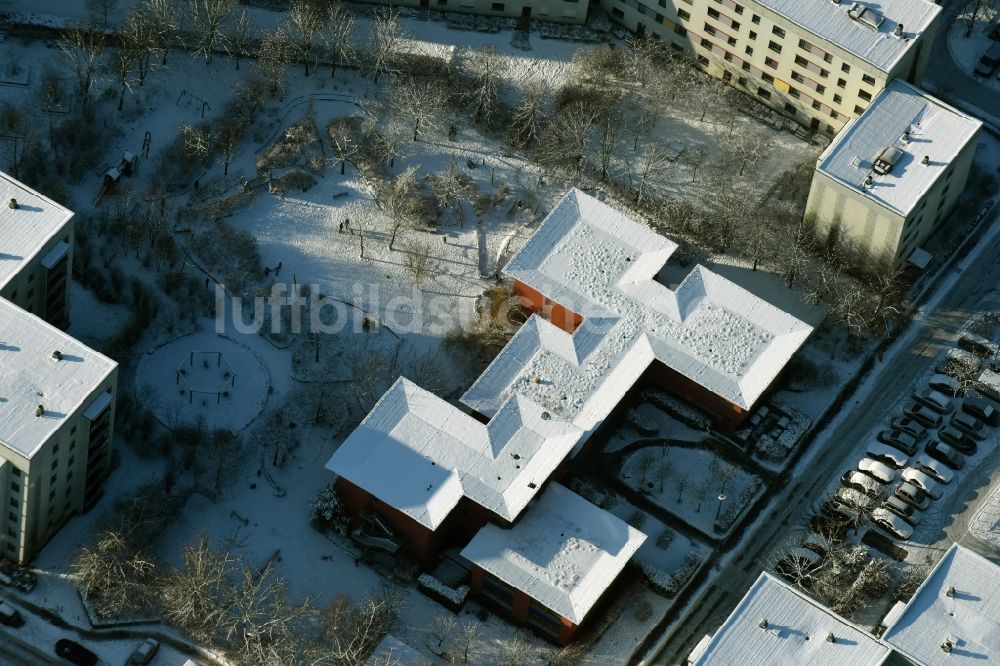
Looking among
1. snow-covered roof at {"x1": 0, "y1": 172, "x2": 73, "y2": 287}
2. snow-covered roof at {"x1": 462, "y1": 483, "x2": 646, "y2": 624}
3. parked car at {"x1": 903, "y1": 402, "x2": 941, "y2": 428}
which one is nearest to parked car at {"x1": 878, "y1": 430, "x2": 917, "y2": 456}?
parked car at {"x1": 903, "y1": 402, "x2": 941, "y2": 428}

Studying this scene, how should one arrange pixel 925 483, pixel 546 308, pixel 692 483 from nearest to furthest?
pixel 925 483, pixel 692 483, pixel 546 308

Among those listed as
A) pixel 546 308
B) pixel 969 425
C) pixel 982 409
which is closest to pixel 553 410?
pixel 546 308

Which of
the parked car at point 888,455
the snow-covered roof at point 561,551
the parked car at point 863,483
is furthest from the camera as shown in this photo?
the parked car at point 888,455

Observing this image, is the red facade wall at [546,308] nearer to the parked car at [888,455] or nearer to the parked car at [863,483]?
the parked car at [863,483]

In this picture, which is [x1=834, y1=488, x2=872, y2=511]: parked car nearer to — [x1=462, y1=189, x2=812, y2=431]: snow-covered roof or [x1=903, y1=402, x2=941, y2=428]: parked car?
[x1=903, y1=402, x2=941, y2=428]: parked car

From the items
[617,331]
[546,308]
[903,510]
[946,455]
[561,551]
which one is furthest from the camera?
[546,308]

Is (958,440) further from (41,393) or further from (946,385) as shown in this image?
(41,393)

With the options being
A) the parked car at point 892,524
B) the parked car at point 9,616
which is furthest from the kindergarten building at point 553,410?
the parked car at point 9,616
